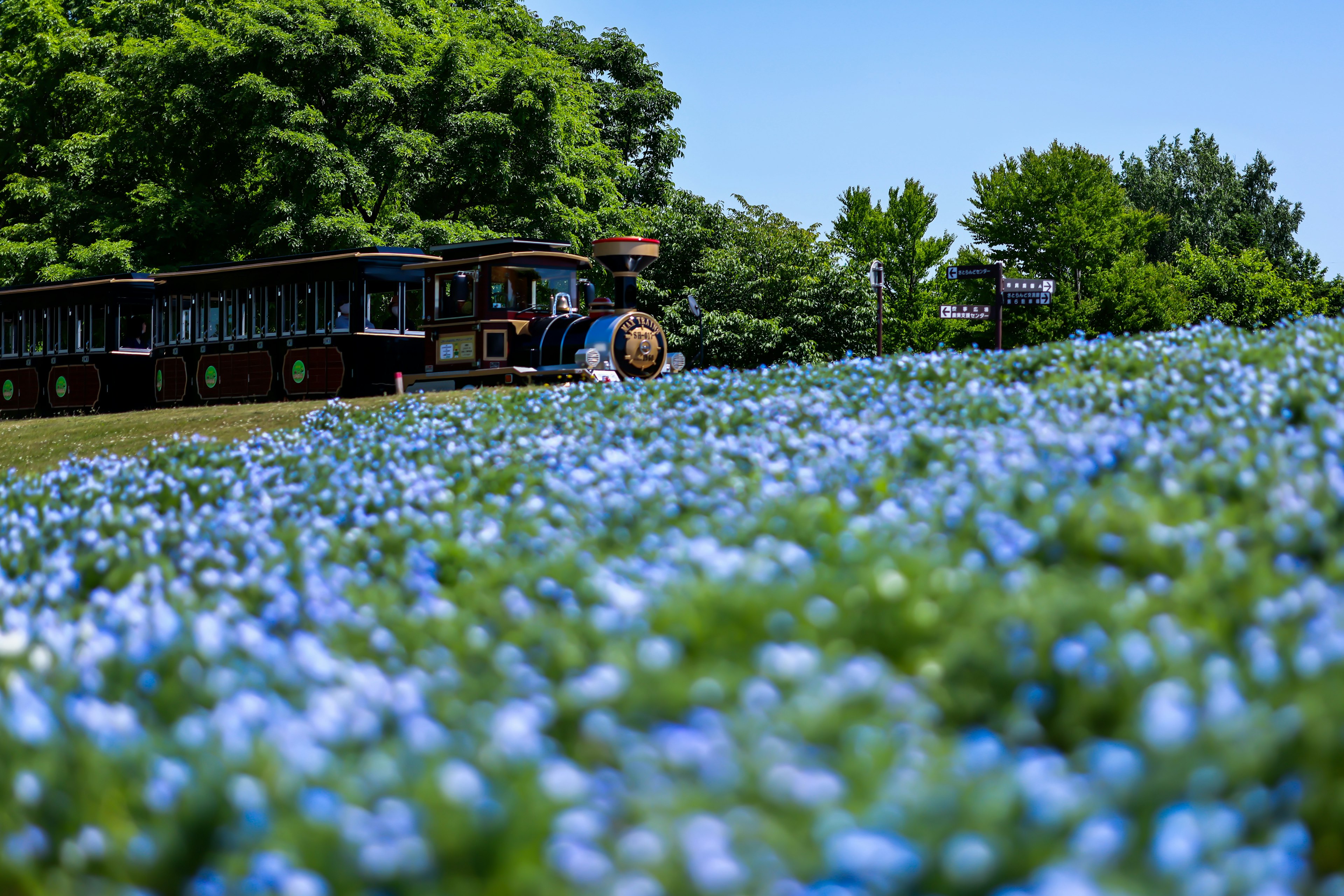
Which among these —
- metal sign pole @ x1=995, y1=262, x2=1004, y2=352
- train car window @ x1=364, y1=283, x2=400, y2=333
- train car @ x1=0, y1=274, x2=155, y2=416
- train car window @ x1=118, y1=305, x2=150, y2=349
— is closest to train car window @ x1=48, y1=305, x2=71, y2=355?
train car @ x1=0, y1=274, x2=155, y2=416

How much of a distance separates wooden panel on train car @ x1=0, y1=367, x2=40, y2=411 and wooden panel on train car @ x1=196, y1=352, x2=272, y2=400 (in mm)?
6299

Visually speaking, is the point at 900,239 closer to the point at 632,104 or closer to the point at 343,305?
the point at 632,104

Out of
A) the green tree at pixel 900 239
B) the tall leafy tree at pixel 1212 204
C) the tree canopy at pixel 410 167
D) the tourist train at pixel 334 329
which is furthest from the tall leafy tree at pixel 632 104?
the tall leafy tree at pixel 1212 204

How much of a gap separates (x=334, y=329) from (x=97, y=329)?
8184mm

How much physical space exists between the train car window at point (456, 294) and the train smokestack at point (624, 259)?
229 cm

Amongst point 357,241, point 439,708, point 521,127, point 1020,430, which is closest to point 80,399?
point 357,241

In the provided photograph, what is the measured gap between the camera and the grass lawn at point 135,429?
16109mm

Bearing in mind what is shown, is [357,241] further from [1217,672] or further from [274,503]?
[1217,672]

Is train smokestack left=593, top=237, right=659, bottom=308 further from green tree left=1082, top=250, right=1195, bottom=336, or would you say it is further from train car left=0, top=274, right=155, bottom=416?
green tree left=1082, top=250, right=1195, bottom=336

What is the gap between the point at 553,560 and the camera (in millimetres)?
5035

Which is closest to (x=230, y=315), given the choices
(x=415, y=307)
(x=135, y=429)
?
(x=415, y=307)

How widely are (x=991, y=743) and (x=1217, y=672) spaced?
2.34 feet

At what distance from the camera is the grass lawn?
16.1 meters

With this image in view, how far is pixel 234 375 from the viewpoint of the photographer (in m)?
24.0
